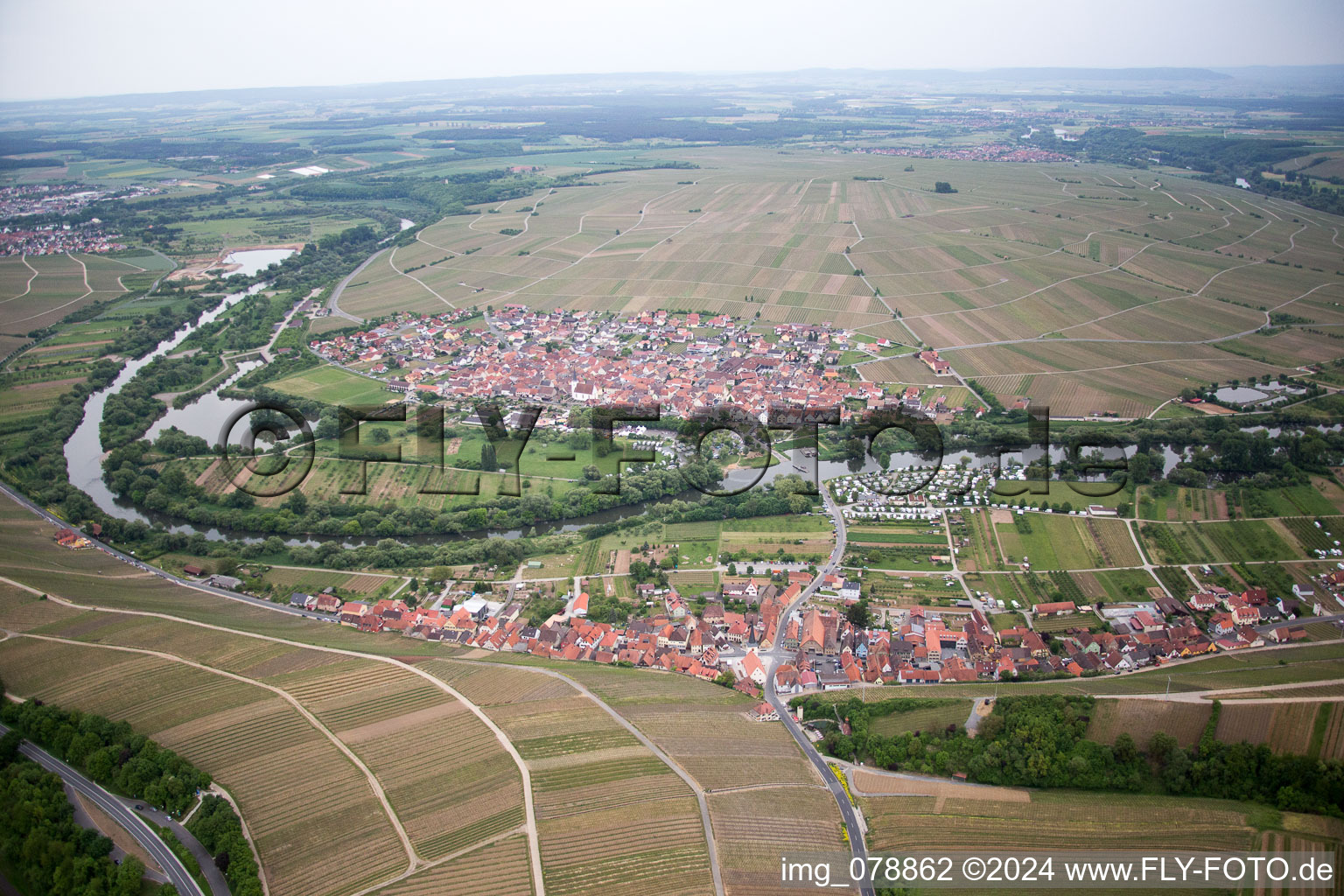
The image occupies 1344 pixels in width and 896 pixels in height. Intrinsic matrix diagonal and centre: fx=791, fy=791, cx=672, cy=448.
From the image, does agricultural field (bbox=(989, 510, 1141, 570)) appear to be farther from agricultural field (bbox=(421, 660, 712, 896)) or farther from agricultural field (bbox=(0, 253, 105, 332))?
agricultural field (bbox=(0, 253, 105, 332))

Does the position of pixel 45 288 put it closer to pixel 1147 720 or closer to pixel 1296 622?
pixel 1147 720

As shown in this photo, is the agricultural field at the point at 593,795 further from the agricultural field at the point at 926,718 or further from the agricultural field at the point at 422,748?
the agricultural field at the point at 926,718

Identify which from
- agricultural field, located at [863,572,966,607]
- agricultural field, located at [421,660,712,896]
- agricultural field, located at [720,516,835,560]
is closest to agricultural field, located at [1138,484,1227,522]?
agricultural field, located at [863,572,966,607]

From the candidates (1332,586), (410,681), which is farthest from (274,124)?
(1332,586)

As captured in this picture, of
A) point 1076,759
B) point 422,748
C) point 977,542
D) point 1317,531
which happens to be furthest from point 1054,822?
point 1317,531

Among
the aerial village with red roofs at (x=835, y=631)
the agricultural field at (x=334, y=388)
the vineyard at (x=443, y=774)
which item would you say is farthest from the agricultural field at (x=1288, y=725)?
the agricultural field at (x=334, y=388)

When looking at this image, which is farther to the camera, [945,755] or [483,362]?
[483,362]

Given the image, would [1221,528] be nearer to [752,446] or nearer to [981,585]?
[981,585]
